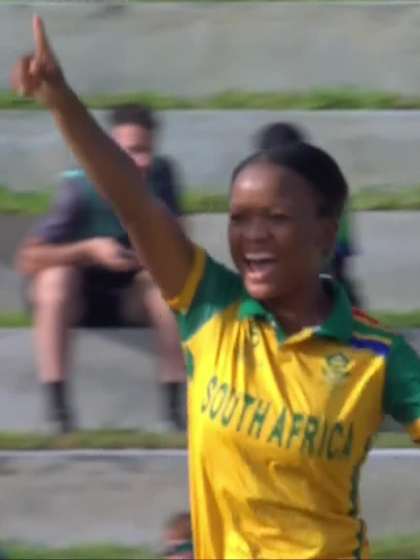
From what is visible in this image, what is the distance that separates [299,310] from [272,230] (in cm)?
18

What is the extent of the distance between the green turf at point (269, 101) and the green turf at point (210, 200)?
459 millimetres

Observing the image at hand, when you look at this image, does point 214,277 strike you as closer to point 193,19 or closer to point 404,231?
point 404,231

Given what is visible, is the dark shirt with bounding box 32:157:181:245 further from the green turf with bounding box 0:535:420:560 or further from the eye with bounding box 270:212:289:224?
the eye with bounding box 270:212:289:224

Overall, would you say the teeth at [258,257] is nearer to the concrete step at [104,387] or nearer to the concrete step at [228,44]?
the concrete step at [104,387]

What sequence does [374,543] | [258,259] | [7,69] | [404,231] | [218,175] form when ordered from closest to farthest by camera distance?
[258,259], [374,543], [404,231], [218,175], [7,69]

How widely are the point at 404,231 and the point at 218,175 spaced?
0.87 m

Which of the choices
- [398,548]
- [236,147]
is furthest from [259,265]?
[236,147]

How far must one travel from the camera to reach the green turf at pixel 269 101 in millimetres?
7473

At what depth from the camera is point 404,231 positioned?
679 centimetres

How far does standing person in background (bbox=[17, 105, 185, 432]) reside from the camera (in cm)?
605

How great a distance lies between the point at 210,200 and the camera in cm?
702

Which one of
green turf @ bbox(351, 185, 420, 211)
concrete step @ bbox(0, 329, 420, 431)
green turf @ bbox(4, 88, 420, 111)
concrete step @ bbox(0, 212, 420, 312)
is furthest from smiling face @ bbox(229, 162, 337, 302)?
green turf @ bbox(4, 88, 420, 111)

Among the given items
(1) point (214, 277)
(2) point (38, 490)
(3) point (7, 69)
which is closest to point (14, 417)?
(2) point (38, 490)

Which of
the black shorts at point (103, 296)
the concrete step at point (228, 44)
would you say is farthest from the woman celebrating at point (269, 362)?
the concrete step at point (228, 44)
